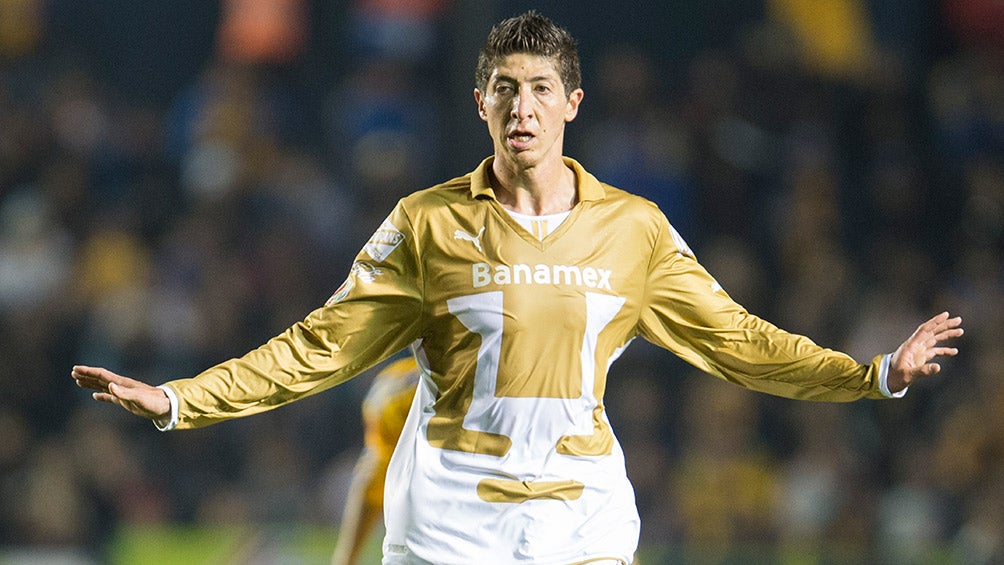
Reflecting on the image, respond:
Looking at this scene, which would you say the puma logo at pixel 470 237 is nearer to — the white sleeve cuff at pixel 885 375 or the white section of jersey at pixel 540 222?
the white section of jersey at pixel 540 222

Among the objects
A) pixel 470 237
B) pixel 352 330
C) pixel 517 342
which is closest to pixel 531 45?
pixel 470 237

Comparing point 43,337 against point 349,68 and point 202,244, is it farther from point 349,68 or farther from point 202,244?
point 349,68

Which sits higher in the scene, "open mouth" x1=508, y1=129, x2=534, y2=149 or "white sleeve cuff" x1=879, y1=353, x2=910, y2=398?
"open mouth" x1=508, y1=129, x2=534, y2=149

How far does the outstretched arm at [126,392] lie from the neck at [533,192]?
1.05 m

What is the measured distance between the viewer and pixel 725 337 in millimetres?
4148

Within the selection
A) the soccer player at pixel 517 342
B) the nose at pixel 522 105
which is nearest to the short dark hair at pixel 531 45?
the soccer player at pixel 517 342

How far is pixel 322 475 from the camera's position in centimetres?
903

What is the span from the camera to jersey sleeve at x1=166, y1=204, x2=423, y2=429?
155 inches

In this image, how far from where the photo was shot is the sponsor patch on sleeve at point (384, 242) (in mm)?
4023

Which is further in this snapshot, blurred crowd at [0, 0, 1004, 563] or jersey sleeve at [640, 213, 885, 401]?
blurred crowd at [0, 0, 1004, 563]

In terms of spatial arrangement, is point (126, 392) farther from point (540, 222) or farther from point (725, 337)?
point (725, 337)

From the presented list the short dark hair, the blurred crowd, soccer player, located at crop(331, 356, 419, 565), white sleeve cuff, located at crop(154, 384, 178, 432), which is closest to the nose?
the short dark hair

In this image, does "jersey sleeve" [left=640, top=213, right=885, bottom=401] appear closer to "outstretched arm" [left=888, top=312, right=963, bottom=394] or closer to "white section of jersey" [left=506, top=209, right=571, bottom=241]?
"outstretched arm" [left=888, top=312, right=963, bottom=394]

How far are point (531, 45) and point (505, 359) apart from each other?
32.9 inches
